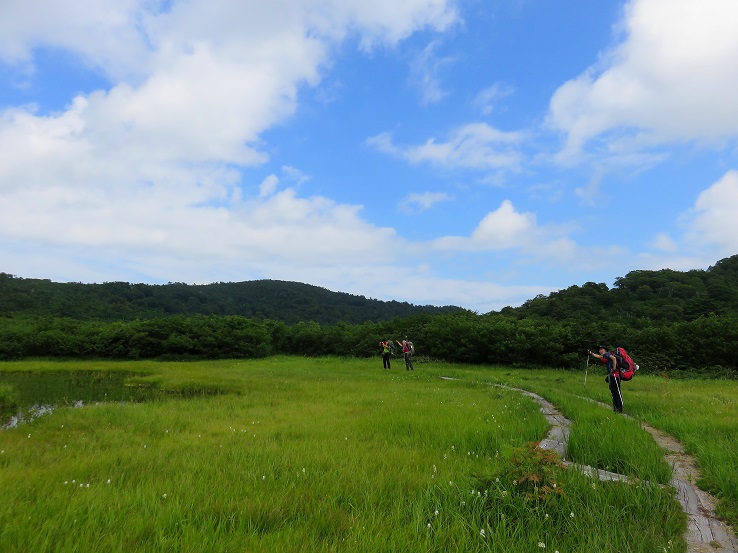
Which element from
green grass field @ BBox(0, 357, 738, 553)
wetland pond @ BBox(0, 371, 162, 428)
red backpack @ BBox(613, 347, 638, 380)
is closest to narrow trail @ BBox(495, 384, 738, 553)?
green grass field @ BBox(0, 357, 738, 553)

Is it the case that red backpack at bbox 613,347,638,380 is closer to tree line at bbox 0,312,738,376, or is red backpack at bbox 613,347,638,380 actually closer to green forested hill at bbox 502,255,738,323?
tree line at bbox 0,312,738,376

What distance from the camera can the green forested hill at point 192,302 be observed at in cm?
8762

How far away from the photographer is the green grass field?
430 centimetres

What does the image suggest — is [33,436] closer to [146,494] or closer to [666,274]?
[146,494]

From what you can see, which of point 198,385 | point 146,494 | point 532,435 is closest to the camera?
point 146,494

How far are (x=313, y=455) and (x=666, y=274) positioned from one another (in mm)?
68270

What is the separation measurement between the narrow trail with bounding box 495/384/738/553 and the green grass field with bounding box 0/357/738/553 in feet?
0.58

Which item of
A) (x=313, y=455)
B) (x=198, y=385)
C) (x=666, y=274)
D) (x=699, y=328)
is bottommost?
(x=198, y=385)

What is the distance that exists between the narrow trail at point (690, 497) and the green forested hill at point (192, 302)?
211 feet

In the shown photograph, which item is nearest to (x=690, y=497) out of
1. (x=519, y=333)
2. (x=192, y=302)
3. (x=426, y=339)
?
(x=519, y=333)

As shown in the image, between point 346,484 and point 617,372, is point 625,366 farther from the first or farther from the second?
point 346,484

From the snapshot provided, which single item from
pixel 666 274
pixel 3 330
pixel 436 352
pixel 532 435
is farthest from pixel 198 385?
pixel 666 274

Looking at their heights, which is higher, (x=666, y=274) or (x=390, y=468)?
(x=666, y=274)

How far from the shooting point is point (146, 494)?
532 centimetres
